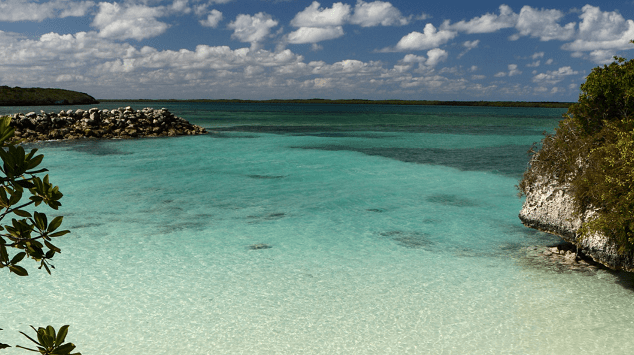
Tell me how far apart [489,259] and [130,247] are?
757 centimetres

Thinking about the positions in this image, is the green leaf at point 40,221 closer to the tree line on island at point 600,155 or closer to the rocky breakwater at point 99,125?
the tree line on island at point 600,155

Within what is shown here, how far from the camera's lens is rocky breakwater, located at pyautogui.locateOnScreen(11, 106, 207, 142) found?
115 ft

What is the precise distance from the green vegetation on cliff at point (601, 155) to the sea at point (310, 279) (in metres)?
1.22

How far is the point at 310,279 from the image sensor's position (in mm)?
8094

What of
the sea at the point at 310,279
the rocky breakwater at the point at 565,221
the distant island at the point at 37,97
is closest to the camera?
the sea at the point at 310,279

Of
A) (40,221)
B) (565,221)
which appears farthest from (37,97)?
(40,221)

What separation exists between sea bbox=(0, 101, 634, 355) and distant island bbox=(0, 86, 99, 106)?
14185 cm

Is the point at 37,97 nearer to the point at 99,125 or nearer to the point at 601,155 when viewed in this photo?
the point at 99,125

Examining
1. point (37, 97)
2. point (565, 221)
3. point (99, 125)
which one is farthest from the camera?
point (37, 97)

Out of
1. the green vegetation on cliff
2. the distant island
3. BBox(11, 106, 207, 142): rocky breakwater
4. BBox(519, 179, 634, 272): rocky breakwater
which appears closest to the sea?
BBox(519, 179, 634, 272): rocky breakwater

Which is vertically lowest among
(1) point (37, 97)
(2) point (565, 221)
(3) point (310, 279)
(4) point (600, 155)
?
(3) point (310, 279)

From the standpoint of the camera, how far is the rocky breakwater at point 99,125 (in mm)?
34969

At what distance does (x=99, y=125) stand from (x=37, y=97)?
413ft

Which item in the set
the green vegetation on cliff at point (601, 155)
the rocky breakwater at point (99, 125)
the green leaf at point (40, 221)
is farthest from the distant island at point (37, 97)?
the green leaf at point (40, 221)
